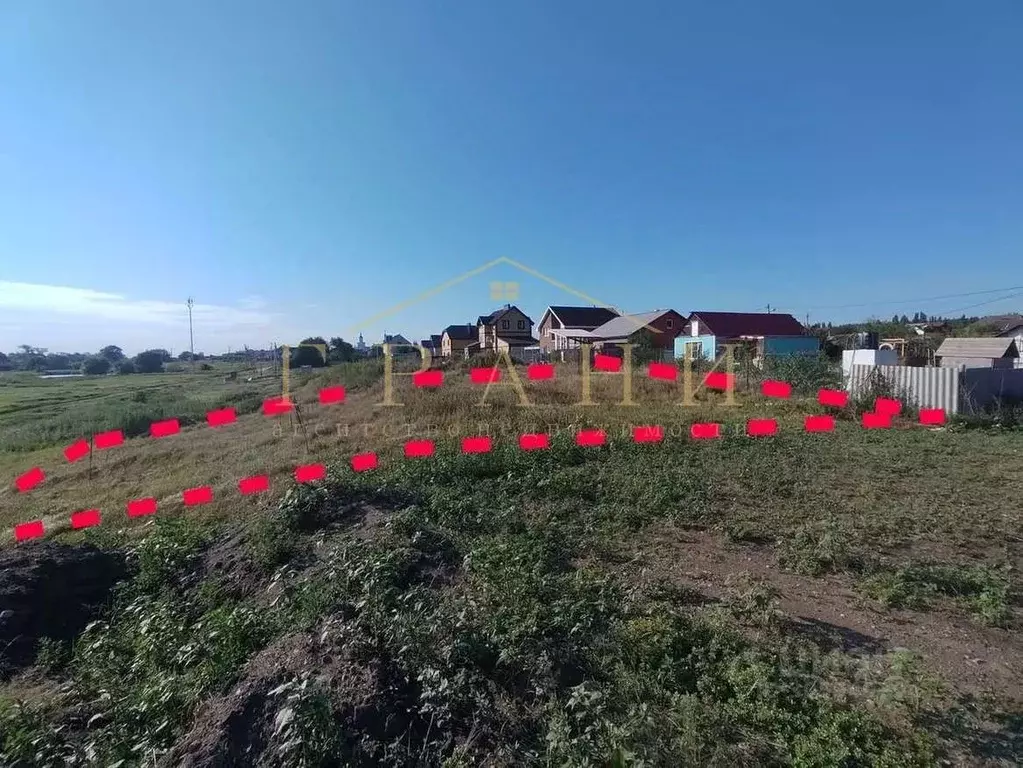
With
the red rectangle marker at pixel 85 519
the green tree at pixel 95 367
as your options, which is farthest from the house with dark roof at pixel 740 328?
the green tree at pixel 95 367

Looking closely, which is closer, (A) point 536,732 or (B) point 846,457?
(A) point 536,732

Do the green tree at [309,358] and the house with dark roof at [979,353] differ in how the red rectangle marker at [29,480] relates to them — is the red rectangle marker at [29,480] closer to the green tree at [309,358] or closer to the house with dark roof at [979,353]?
the green tree at [309,358]

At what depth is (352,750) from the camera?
199 cm

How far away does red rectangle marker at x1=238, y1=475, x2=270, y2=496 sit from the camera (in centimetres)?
680

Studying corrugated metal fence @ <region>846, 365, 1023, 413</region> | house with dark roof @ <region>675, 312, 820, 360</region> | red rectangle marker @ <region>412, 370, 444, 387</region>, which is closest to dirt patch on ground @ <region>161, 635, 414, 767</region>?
red rectangle marker @ <region>412, 370, 444, 387</region>

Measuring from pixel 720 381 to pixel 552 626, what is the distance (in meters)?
12.9

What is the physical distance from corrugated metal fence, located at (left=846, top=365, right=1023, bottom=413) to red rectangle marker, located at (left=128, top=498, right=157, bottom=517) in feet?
44.2

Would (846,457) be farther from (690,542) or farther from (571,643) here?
(571,643)

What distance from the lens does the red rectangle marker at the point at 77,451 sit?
1268 centimetres

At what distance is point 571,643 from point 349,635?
1163 mm

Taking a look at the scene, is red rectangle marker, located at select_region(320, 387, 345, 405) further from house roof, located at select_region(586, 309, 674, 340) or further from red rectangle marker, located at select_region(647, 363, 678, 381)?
house roof, located at select_region(586, 309, 674, 340)

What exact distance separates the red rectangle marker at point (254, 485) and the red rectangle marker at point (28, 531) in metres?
2.65

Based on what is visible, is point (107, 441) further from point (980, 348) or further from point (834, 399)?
point (980, 348)

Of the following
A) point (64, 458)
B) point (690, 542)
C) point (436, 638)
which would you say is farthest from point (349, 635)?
point (64, 458)
